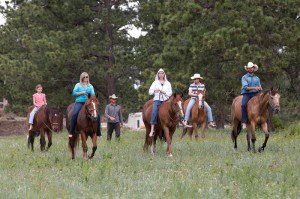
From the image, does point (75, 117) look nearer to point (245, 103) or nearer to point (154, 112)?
point (154, 112)

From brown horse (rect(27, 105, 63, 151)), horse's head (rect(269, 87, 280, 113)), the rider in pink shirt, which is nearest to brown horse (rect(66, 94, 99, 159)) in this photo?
brown horse (rect(27, 105, 63, 151))

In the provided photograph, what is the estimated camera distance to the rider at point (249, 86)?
17188 millimetres

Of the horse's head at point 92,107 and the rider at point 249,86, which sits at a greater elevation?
the rider at point 249,86

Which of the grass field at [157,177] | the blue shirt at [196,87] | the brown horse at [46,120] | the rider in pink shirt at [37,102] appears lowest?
the grass field at [157,177]

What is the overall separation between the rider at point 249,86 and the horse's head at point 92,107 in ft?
16.3

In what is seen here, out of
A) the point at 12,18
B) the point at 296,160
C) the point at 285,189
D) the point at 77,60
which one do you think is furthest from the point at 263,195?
the point at 12,18

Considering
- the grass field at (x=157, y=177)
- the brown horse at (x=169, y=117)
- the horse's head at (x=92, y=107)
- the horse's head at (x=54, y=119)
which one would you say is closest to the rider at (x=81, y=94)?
the horse's head at (x=92, y=107)

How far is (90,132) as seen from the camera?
1519 cm

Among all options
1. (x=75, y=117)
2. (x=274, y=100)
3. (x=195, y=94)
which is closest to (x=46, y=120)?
(x=75, y=117)

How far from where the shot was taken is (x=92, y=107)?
14.6 metres

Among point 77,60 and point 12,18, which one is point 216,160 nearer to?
point 77,60

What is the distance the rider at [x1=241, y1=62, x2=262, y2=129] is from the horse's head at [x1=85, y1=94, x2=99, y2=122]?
4.96 meters

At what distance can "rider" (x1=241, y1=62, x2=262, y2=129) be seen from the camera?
17188mm

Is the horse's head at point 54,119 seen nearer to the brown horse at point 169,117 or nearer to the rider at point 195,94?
the brown horse at point 169,117
